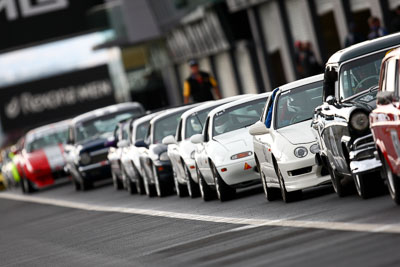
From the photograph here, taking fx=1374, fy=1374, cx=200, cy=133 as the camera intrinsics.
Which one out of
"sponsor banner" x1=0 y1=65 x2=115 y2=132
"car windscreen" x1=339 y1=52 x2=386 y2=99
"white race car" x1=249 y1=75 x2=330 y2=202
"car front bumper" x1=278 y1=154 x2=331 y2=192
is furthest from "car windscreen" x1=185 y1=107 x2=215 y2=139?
"sponsor banner" x1=0 y1=65 x2=115 y2=132

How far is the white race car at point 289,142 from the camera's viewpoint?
Result: 15922 mm

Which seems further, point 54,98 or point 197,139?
point 54,98

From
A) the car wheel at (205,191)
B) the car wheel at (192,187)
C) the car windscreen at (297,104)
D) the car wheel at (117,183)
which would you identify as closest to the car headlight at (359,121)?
the car windscreen at (297,104)

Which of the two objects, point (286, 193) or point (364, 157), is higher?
point (364, 157)

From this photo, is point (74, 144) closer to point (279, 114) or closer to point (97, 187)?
point (97, 187)

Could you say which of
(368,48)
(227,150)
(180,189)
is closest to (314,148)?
(368,48)

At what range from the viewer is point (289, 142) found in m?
16.0

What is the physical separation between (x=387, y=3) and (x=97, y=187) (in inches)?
335

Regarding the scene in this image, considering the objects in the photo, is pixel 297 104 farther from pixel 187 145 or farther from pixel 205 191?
pixel 187 145

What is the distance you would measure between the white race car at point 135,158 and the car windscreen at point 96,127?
504 centimetres

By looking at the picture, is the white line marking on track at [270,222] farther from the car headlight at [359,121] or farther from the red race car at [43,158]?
the red race car at [43,158]

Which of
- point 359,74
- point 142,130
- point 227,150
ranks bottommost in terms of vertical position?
point 142,130

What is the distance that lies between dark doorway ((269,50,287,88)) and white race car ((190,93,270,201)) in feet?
73.7

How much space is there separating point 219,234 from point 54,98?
6303cm
